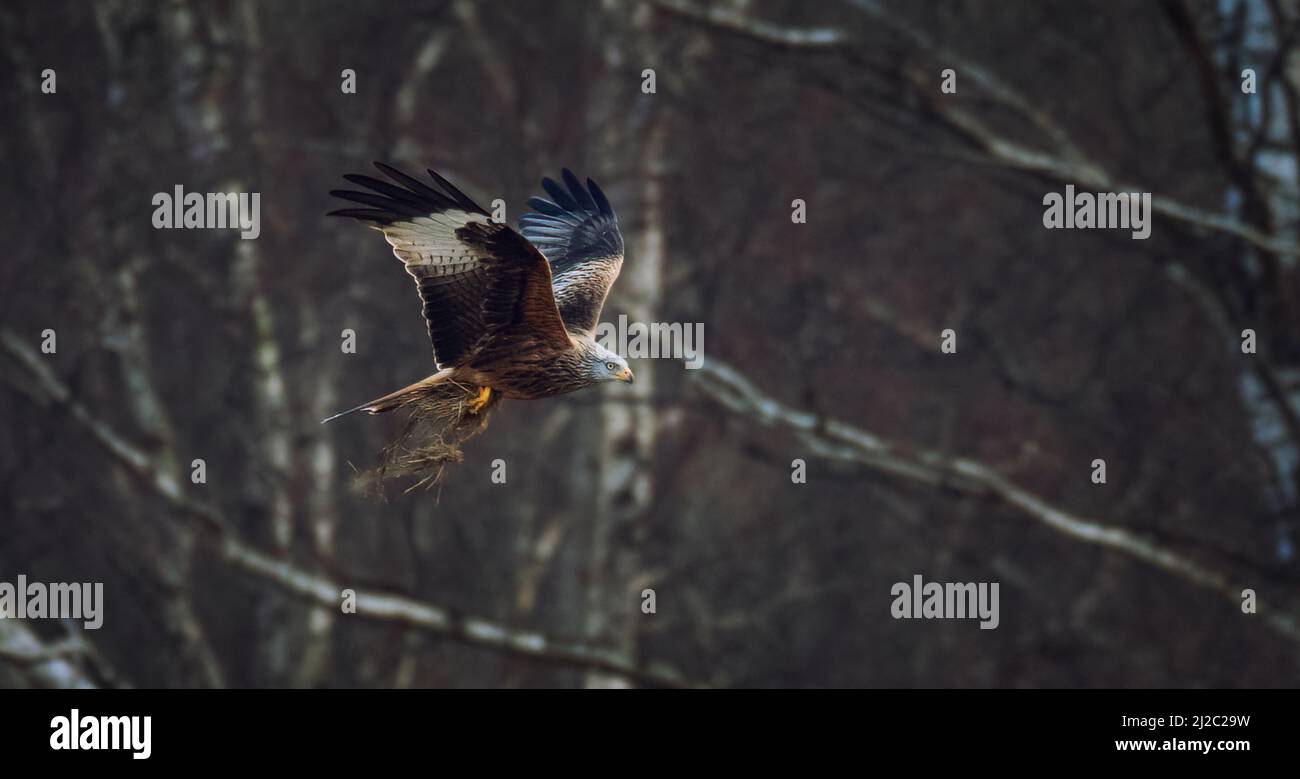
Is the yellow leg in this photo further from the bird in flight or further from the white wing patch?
the white wing patch

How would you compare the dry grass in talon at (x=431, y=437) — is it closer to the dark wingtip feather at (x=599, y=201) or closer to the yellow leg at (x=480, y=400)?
the yellow leg at (x=480, y=400)

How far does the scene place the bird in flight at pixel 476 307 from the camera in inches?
161

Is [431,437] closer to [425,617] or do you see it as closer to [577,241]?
[577,241]

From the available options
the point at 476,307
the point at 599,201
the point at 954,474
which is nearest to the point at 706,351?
the point at 954,474

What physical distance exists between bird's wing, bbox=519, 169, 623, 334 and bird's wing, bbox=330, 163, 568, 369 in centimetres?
52

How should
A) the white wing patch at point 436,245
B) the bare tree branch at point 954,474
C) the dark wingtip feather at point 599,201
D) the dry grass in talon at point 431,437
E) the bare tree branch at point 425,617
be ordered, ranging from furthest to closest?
the bare tree branch at point 954,474 < the bare tree branch at point 425,617 < the dark wingtip feather at point 599,201 < the white wing patch at point 436,245 < the dry grass in talon at point 431,437

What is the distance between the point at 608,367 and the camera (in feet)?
13.7

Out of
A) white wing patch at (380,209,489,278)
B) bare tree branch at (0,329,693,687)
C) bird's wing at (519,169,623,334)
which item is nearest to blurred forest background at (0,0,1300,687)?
bare tree branch at (0,329,693,687)

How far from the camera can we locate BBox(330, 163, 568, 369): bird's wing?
430 cm

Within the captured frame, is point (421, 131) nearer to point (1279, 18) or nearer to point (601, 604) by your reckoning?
point (601, 604)

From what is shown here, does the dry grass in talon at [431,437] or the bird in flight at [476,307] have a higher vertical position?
the bird in flight at [476,307]

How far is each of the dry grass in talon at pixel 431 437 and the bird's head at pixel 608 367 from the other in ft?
0.81

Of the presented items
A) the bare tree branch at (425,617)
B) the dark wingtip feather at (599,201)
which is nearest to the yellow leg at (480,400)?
the dark wingtip feather at (599,201)
